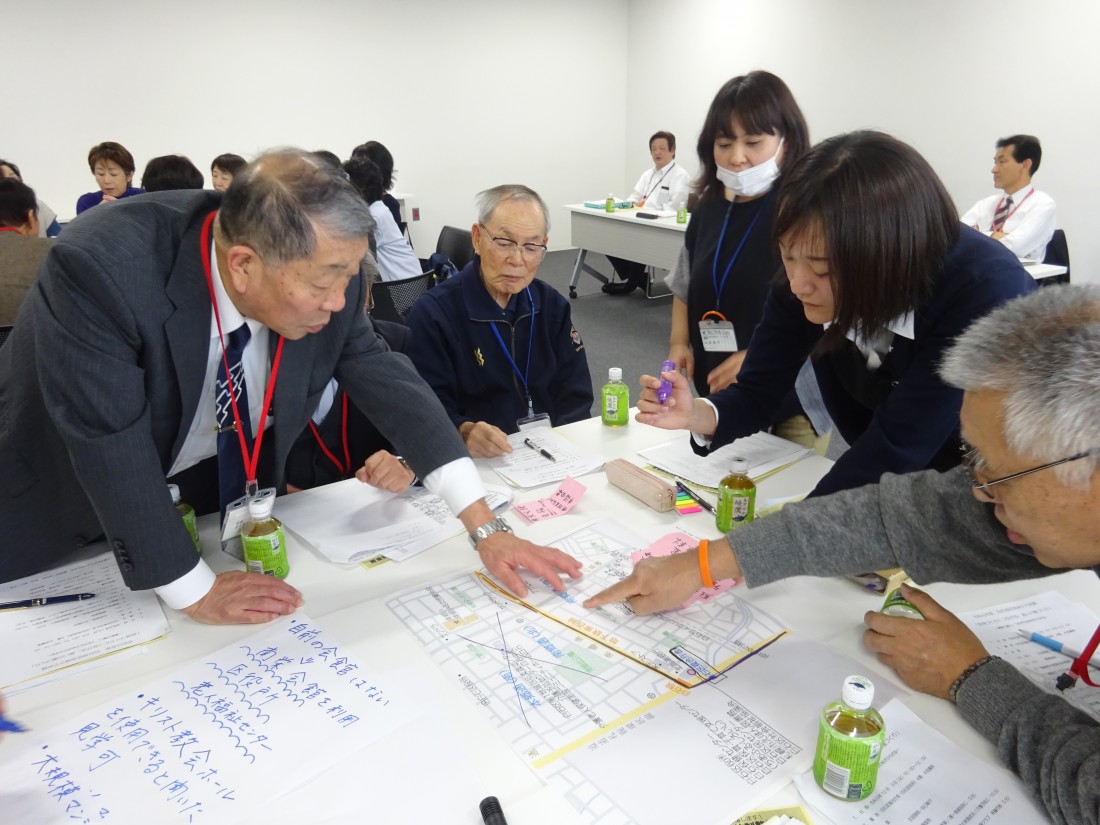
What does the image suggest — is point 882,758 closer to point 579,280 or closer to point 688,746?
point 688,746

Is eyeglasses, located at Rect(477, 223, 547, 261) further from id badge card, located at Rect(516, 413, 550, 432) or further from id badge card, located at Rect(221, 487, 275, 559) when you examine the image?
id badge card, located at Rect(221, 487, 275, 559)

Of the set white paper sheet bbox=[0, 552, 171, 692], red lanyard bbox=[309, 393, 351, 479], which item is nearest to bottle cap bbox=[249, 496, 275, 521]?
white paper sheet bbox=[0, 552, 171, 692]

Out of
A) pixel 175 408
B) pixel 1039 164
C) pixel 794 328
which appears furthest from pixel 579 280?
pixel 175 408

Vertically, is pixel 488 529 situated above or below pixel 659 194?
below

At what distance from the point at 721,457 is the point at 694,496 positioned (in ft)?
0.84

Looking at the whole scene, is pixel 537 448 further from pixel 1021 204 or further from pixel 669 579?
pixel 1021 204

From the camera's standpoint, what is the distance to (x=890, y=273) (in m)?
1.30

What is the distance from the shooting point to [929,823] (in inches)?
32.9

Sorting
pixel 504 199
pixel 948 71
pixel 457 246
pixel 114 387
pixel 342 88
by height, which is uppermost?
pixel 342 88

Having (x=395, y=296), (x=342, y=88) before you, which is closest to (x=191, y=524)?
(x=395, y=296)

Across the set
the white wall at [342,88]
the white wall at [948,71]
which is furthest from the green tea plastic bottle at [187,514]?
the white wall at [948,71]

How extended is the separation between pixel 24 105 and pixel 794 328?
697 centimetres

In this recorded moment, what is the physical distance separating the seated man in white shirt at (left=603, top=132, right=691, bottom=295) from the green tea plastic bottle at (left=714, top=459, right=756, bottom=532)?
590cm

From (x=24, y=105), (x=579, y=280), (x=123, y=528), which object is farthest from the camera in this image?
(x=579, y=280)
